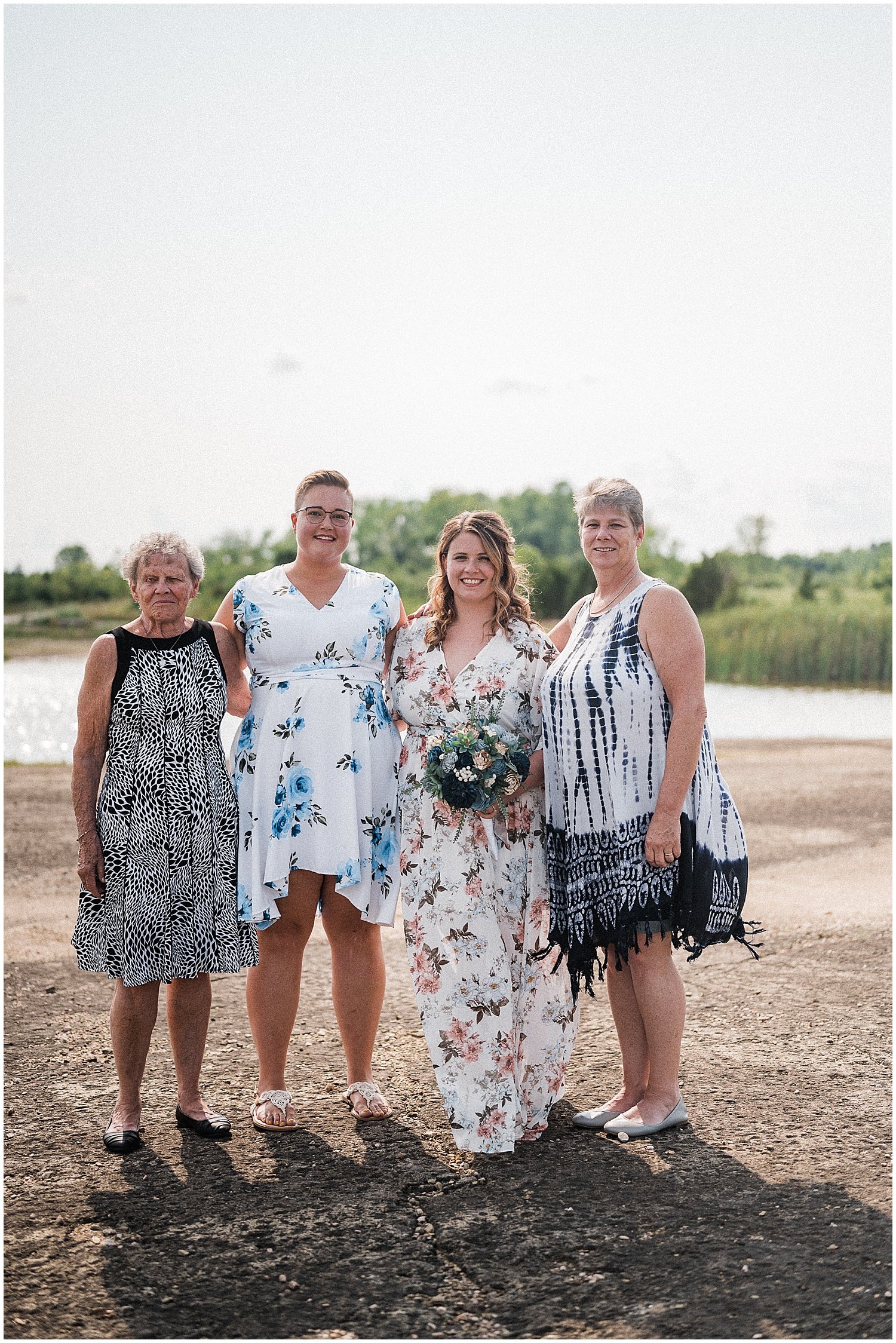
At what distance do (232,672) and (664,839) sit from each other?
1.80 metres

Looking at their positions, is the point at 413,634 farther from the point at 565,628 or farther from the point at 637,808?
the point at 637,808

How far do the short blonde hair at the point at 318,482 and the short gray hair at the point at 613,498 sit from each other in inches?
37.4

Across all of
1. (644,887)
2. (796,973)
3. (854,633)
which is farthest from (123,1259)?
(854,633)

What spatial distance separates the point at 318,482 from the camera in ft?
16.0

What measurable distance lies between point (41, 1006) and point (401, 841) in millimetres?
2775

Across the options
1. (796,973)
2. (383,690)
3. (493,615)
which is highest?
(493,615)

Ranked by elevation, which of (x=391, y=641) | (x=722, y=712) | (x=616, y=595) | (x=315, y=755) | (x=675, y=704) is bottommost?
(x=722, y=712)

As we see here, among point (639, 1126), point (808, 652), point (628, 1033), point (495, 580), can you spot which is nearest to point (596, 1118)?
point (639, 1126)

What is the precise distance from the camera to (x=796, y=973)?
22.8ft

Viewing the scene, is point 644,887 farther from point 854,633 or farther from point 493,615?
point 854,633

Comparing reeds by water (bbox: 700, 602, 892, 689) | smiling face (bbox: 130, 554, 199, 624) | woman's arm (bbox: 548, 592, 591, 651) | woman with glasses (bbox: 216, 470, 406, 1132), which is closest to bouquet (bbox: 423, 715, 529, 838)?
woman with glasses (bbox: 216, 470, 406, 1132)

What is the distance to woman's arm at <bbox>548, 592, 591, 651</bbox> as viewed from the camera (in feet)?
16.6

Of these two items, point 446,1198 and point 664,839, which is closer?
point 446,1198

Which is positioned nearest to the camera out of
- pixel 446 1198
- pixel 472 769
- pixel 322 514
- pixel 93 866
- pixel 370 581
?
pixel 446 1198
